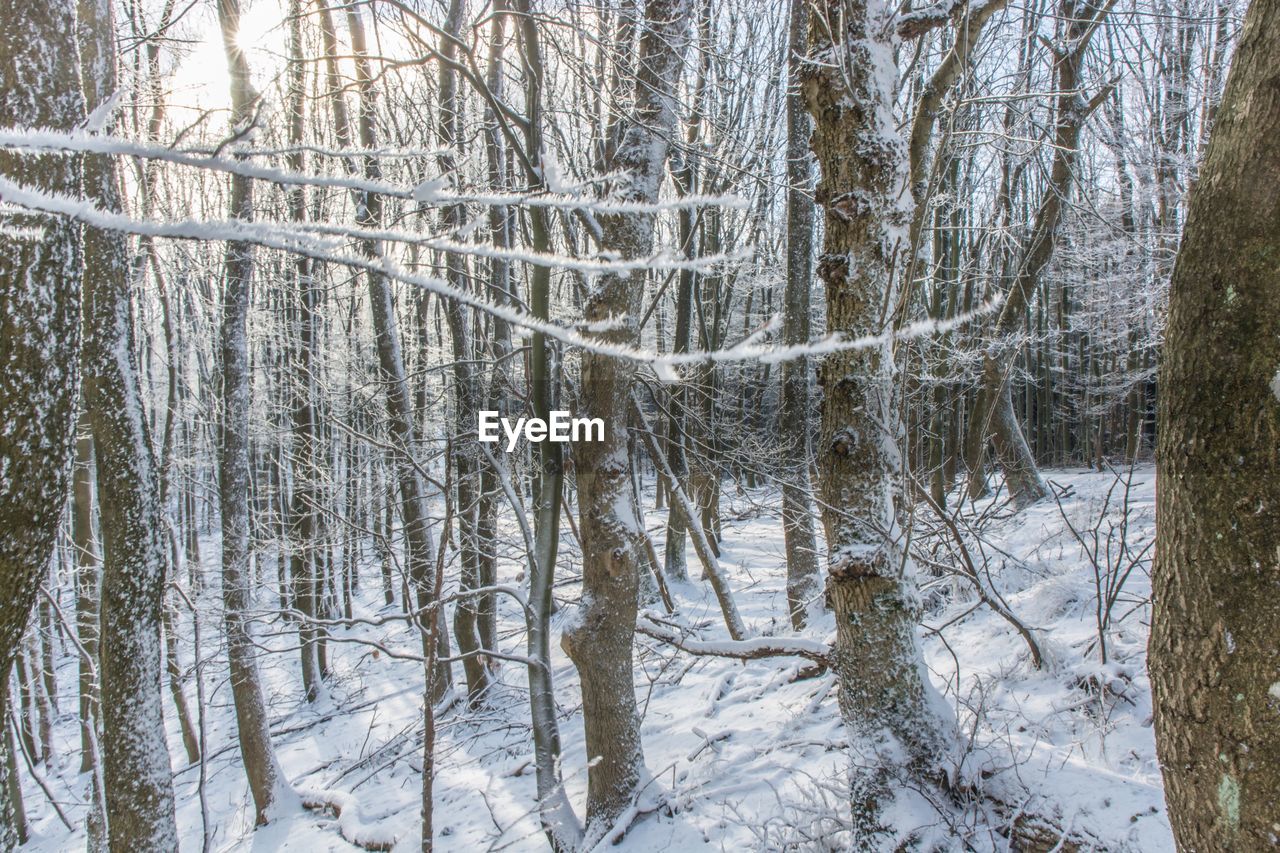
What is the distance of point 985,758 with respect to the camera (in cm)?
257

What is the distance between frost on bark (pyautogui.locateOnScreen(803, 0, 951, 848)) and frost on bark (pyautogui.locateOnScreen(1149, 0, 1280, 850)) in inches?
48.2

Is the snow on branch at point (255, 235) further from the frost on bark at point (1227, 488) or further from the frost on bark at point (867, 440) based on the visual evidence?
the frost on bark at point (867, 440)

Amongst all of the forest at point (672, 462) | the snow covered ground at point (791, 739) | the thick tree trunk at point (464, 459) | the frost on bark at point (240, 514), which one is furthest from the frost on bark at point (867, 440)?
the frost on bark at point (240, 514)

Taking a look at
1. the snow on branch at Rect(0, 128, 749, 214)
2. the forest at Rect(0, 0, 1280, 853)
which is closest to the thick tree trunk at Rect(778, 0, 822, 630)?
the forest at Rect(0, 0, 1280, 853)

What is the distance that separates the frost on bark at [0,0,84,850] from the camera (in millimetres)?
1430

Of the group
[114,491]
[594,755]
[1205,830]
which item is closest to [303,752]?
[114,491]

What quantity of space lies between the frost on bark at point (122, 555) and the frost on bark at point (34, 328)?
3.38 m

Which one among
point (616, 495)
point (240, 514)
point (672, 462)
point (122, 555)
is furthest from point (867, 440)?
point (672, 462)

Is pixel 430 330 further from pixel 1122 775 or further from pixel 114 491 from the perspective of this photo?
pixel 1122 775

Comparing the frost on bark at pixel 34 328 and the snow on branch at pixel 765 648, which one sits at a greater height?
the frost on bark at pixel 34 328

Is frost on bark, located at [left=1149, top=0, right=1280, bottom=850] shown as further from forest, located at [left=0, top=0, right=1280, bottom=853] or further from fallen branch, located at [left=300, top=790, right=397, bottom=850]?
fallen branch, located at [left=300, top=790, right=397, bottom=850]

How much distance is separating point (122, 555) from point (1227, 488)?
5851 millimetres

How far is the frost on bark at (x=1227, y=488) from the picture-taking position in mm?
1180

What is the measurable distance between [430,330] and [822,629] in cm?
1249
